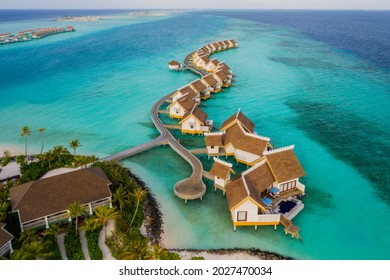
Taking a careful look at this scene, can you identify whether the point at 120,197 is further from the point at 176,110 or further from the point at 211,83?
the point at 211,83

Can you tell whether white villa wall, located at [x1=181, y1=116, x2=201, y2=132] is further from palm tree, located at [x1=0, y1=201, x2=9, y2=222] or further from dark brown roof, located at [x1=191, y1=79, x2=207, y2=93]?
palm tree, located at [x1=0, y1=201, x2=9, y2=222]

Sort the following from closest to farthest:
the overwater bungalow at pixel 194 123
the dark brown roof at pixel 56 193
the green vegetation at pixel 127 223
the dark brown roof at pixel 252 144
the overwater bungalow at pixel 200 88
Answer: the green vegetation at pixel 127 223 → the dark brown roof at pixel 56 193 → the dark brown roof at pixel 252 144 → the overwater bungalow at pixel 194 123 → the overwater bungalow at pixel 200 88

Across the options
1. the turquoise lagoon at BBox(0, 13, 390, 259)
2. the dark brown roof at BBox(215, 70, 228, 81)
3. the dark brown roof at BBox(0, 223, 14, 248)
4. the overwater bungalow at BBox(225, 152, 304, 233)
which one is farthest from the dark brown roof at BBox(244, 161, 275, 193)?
the dark brown roof at BBox(215, 70, 228, 81)

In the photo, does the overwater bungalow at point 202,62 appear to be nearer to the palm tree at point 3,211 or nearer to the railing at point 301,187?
the railing at point 301,187

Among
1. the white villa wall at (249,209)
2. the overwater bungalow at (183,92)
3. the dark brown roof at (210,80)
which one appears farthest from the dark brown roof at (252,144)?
the dark brown roof at (210,80)

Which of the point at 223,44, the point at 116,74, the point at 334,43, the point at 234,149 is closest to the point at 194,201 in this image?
the point at 234,149

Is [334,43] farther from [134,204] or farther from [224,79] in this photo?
[134,204]
